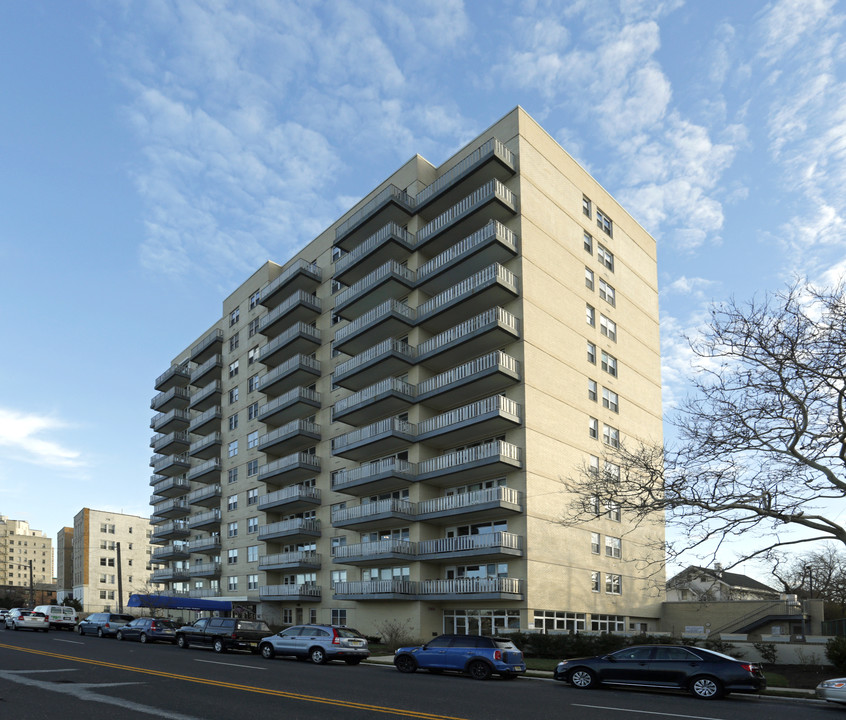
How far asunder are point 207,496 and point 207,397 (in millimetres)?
9065

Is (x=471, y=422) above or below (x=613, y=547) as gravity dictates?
above

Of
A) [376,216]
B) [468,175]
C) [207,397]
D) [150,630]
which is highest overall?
[468,175]

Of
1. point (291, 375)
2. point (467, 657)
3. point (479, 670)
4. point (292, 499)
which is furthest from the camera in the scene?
point (291, 375)

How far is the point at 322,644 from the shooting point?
26891 mm

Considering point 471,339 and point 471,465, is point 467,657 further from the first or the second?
point 471,339

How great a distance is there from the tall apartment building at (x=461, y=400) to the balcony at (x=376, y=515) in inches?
5.1

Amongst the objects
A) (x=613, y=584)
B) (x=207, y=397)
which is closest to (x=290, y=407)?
(x=207, y=397)

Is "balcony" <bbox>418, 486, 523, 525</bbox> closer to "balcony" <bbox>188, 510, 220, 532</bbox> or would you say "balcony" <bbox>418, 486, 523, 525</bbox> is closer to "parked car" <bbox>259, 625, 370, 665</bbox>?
"parked car" <bbox>259, 625, 370, 665</bbox>

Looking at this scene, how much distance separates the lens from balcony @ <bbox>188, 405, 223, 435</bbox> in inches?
2618

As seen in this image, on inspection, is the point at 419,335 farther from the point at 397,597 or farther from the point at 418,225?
the point at 397,597

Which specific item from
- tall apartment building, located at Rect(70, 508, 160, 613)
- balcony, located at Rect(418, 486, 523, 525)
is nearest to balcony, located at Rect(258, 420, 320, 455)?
balcony, located at Rect(418, 486, 523, 525)

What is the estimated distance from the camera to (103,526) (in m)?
117

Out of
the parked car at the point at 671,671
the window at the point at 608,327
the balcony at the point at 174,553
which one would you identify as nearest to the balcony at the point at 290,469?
the balcony at the point at 174,553

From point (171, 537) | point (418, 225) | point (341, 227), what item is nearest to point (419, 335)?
point (418, 225)
